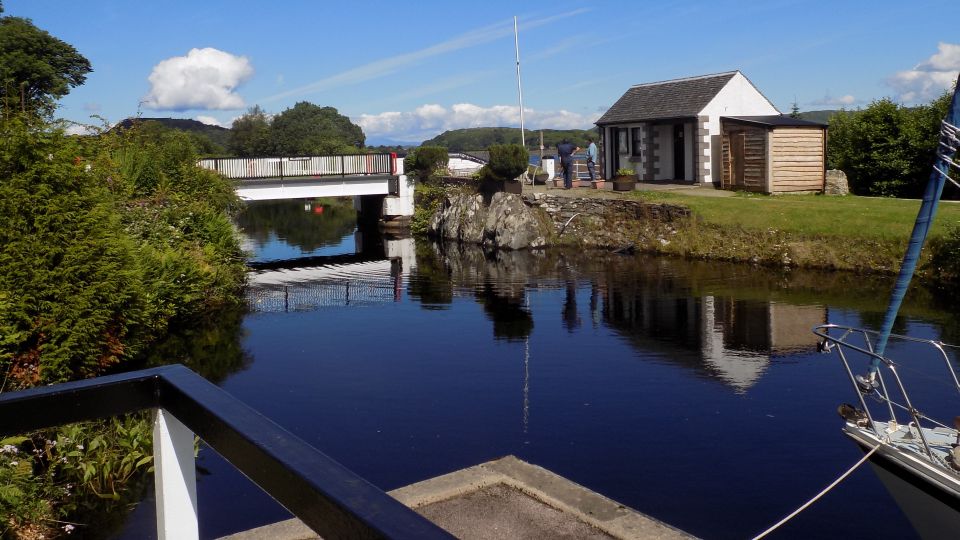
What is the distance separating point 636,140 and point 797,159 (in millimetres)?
8830

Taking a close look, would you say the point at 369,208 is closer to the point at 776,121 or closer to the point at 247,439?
the point at 776,121

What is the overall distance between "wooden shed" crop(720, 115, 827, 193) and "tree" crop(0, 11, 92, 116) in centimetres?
4587

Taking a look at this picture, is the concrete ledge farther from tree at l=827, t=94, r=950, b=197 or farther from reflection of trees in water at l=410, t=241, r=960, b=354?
tree at l=827, t=94, r=950, b=197

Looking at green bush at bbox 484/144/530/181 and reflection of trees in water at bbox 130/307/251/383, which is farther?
green bush at bbox 484/144/530/181

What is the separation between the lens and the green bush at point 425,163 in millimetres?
46438

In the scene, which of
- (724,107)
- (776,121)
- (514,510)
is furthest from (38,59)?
(514,510)

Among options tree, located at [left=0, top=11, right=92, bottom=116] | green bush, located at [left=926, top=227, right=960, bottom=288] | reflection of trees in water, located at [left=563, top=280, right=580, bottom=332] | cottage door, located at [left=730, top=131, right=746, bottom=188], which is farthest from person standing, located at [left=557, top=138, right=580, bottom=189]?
tree, located at [left=0, top=11, right=92, bottom=116]

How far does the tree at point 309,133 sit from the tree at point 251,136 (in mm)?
1021

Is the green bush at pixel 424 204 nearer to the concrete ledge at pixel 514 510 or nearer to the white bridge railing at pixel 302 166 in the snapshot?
the white bridge railing at pixel 302 166

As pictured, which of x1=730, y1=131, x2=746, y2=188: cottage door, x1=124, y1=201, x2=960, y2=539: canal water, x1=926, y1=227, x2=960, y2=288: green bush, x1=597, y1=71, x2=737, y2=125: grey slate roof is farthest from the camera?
x1=597, y1=71, x2=737, y2=125: grey slate roof

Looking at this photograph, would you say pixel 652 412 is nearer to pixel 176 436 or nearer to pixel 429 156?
pixel 176 436

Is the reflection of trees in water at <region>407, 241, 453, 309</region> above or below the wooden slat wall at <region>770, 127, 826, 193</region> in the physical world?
below

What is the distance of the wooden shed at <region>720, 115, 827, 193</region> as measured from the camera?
111 feet

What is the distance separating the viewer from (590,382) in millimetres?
15711
